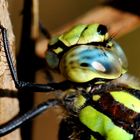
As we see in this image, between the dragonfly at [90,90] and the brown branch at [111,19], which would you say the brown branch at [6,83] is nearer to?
the dragonfly at [90,90]

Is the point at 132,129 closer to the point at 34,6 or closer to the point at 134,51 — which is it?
the point at 34,6

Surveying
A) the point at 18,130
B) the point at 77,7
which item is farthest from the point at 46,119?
the point at 18,130

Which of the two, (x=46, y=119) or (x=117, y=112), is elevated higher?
(x=117, y=112)

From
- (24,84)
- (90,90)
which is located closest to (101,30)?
(90,90)

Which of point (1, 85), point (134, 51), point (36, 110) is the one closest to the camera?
point (1, 85)

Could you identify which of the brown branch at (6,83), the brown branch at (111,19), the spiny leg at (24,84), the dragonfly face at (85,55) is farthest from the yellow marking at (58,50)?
the brown branch at (111,19)

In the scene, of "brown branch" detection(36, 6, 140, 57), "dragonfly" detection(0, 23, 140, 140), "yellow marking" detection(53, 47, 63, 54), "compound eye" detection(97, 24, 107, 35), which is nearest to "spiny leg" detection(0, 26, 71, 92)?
"dragonfly" detection(0, 23, 140, 140)

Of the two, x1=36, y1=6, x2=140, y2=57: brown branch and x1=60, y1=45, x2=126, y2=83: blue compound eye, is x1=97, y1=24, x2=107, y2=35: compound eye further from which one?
x1=36, y1=6, x2=140, y2=57: brown branch
